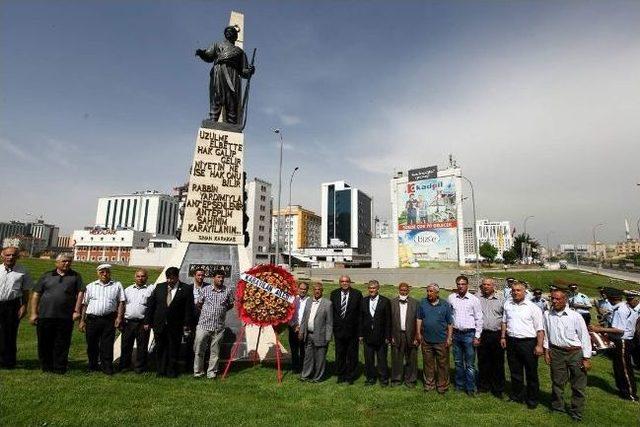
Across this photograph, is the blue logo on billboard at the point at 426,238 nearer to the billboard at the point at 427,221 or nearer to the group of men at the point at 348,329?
the billboard at the point at 427,221

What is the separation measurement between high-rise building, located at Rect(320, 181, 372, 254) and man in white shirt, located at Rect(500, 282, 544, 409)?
112m

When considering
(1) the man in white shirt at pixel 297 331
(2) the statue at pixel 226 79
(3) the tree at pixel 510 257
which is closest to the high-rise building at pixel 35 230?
(3) the tree at pixel 510 257

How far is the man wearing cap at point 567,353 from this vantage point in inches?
233

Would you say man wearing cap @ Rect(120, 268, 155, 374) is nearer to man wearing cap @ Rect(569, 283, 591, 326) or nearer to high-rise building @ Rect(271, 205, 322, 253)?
man wearing cap @ Rect(569, 283, 591, 326)

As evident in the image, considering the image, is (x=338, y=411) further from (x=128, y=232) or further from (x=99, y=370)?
(x=128, y=232)

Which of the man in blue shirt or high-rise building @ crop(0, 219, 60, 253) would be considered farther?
high-rise building @ crop(0, 219, 60, 253)

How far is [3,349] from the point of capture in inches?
252

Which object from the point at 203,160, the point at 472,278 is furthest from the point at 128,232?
the point at 203,160

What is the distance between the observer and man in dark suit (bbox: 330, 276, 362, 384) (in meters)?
7.18

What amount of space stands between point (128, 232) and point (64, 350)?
112 meters

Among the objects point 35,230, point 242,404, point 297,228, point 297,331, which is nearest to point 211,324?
point 297,331

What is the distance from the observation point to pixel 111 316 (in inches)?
268

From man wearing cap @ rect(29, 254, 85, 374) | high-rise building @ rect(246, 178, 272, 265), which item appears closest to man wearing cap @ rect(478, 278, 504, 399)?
man wearing cap @ rect(29, 254, 85, 374)

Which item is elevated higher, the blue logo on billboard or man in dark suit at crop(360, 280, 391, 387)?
the blue logo on billboard
